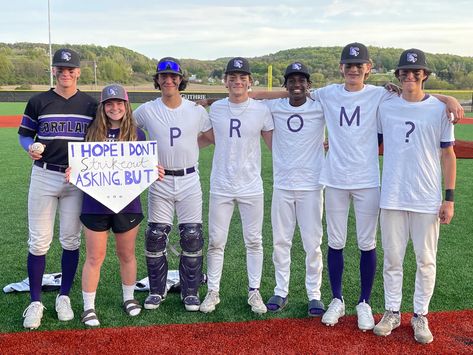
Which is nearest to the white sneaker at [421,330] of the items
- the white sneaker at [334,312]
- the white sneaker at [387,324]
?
the white sneaker at [387,324]

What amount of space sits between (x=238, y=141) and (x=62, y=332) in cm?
201

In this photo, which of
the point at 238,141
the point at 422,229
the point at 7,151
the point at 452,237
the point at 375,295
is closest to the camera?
the point at 422,229

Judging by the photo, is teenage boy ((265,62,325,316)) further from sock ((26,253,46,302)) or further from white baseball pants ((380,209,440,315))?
sock ((26,253,46,302))

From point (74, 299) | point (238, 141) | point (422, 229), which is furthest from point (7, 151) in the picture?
point (422, 229)

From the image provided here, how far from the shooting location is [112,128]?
3.87 meters

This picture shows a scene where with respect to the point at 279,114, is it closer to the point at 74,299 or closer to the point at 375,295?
the point at 375,295

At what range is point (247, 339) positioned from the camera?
3.68m

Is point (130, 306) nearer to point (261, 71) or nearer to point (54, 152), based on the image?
point (54, 152)

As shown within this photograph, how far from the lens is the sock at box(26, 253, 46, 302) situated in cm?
401

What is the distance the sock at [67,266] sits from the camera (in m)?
4.09

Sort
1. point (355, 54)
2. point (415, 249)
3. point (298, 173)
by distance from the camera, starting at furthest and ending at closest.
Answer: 1. point (298, 173)
2. point (355, 54)
3. point (415, 249)

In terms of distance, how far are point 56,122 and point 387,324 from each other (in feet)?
9.67

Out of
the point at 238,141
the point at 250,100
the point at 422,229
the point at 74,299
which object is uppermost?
the point at 250,100

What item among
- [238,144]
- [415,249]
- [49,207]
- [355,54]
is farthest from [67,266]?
[355,54]
